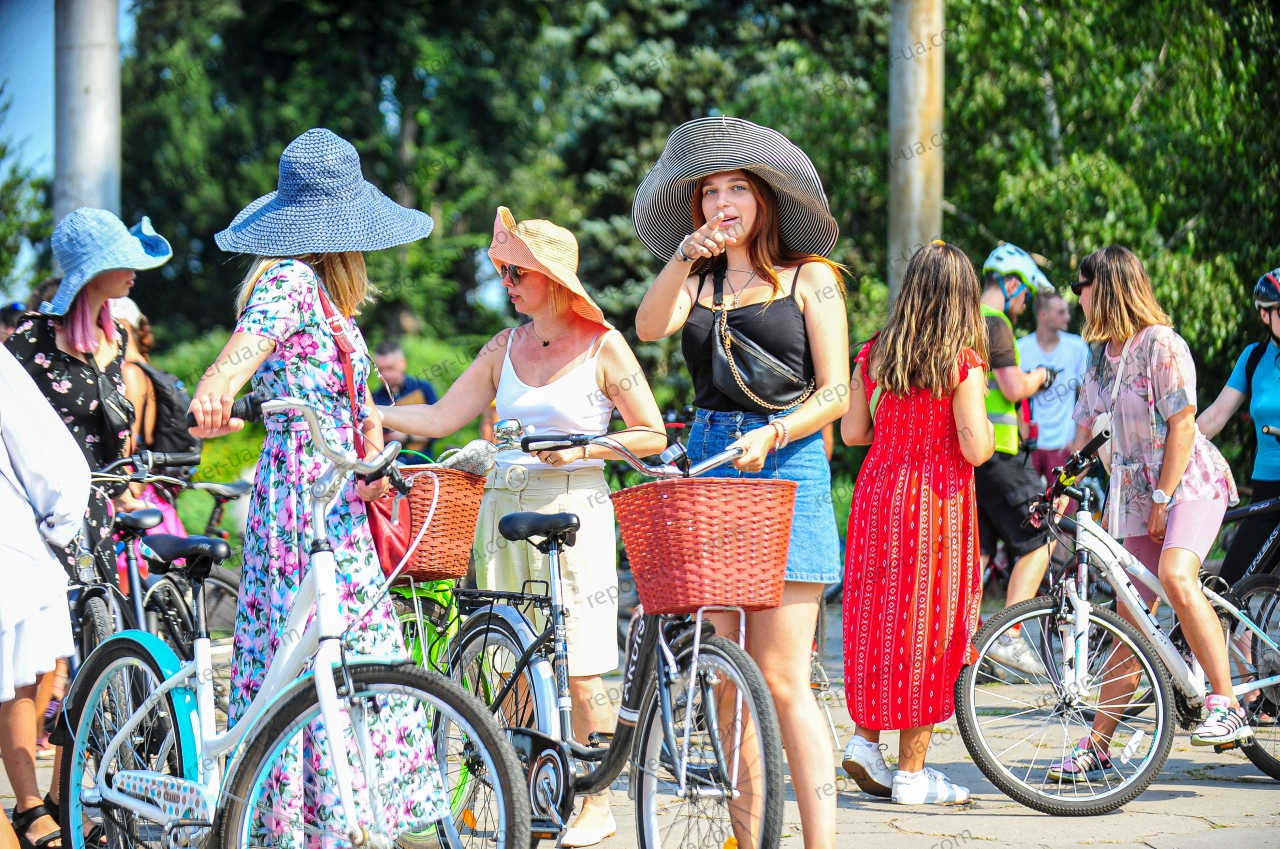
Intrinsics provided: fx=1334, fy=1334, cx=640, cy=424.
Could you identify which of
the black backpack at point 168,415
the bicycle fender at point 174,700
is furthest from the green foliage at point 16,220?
the bicycle fender at point 174,700

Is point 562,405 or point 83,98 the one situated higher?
point 83,98

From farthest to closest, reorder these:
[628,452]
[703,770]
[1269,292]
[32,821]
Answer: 1. [1269,292]
2. [32,821]
3. [628,452]
4. [703,770]

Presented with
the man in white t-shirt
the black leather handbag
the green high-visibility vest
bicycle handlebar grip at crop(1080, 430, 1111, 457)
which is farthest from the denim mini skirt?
the man in white t-shirt

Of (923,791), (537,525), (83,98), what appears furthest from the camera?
(83,98)

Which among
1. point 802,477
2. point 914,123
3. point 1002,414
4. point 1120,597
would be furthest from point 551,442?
point 914,123

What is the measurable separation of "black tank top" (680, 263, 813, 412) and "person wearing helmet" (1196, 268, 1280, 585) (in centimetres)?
249

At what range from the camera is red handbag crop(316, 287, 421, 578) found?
352 cm

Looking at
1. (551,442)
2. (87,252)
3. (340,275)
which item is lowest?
(551,442)

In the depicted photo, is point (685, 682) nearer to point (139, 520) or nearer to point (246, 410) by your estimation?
point (246, 410)

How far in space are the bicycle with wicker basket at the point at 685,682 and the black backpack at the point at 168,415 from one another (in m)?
3.09

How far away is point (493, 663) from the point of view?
13.8 feet

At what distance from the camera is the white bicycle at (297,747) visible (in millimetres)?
3043

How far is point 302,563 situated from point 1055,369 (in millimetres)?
5834

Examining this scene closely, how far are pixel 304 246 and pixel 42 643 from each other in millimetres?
1211
